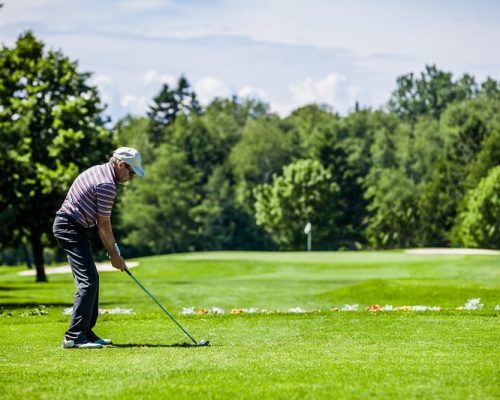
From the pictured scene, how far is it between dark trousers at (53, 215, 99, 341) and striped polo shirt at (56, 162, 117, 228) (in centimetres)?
13

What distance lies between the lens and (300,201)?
10000 centimetres

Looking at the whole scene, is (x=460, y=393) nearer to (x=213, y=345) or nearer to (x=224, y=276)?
(x=213, y=345)

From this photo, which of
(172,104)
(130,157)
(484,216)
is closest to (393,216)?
(484,216)

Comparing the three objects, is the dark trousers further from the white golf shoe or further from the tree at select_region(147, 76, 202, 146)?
the tree at select_region(147, 76, 202, 146)

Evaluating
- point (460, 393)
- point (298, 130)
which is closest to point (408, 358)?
point (460, 393)

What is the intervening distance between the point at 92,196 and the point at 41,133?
28.7 meters

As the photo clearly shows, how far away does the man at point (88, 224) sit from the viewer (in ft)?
38.3

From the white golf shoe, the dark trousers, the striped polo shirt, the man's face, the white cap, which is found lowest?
the white golf shoe

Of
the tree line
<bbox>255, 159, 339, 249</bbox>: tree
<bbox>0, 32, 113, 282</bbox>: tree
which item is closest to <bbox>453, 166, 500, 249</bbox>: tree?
the tree line

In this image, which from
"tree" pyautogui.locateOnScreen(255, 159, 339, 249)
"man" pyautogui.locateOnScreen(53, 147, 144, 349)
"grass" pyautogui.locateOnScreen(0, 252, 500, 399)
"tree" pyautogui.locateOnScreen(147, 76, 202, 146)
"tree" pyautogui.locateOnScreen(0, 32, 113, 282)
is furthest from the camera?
"tree" pyautogui.locateOnScreen(147, 76, 202, 146)

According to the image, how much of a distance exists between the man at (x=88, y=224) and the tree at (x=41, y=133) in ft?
84.6

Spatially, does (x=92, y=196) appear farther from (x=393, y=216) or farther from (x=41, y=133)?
(x=393, y=216)

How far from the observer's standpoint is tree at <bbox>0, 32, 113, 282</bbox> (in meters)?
37.8

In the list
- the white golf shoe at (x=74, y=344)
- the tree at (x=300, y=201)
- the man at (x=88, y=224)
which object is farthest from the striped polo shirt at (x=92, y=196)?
the tree at (x=300, y=201)
